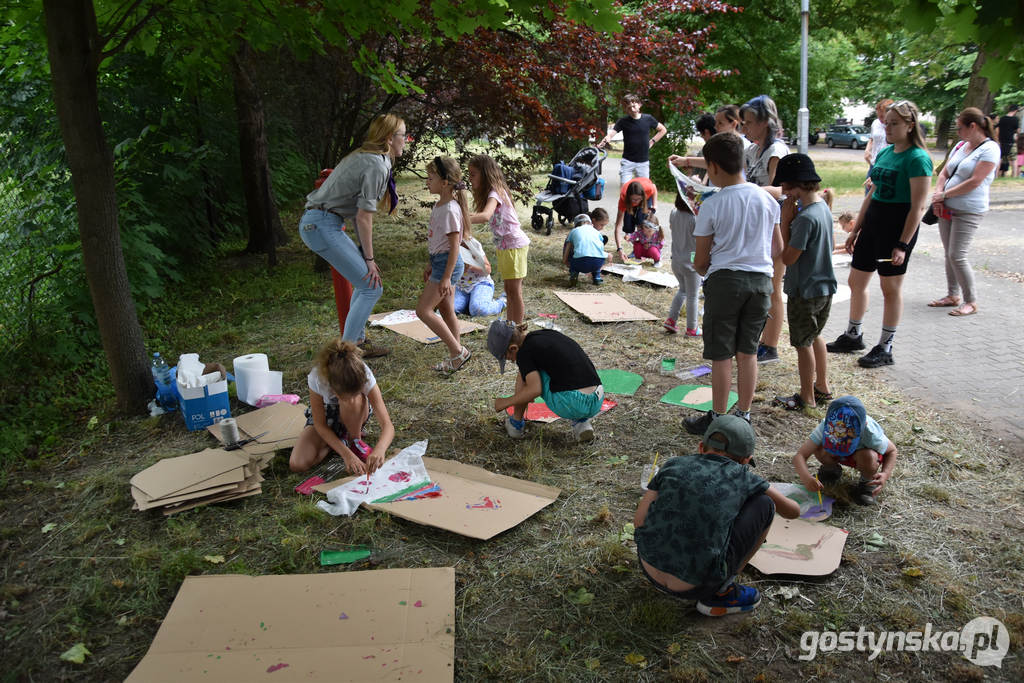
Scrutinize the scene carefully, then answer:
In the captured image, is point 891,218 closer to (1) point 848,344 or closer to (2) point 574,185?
(1) point 848,344

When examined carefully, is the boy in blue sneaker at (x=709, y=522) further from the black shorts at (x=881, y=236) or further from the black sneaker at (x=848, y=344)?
the black sneaker at (x=848, y=344)

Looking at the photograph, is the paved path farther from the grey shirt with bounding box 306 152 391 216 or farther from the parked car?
the parked car

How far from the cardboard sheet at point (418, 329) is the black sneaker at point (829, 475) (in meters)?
3.36

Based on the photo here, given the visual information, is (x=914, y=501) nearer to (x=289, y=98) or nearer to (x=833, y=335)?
(x=833, y=335)

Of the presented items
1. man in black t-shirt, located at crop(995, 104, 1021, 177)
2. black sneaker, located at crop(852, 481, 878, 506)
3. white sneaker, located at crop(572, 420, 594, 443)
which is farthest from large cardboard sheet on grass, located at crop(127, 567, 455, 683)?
man in black t-shirt, located at crop(995, 104, 1021, 177)

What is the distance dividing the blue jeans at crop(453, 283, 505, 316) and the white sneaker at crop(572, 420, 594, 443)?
114 inches

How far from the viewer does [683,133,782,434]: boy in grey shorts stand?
12.6ft

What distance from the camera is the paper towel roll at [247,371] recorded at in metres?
4.82

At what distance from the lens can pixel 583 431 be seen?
422 centimetres

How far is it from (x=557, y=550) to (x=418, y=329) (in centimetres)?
355

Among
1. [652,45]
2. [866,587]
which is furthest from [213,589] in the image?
[652,45]

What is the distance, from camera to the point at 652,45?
29.3ft

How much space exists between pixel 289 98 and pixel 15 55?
402cm

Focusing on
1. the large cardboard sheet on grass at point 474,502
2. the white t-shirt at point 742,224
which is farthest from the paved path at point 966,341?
the large cardboard sheet on grass at point 474,502
